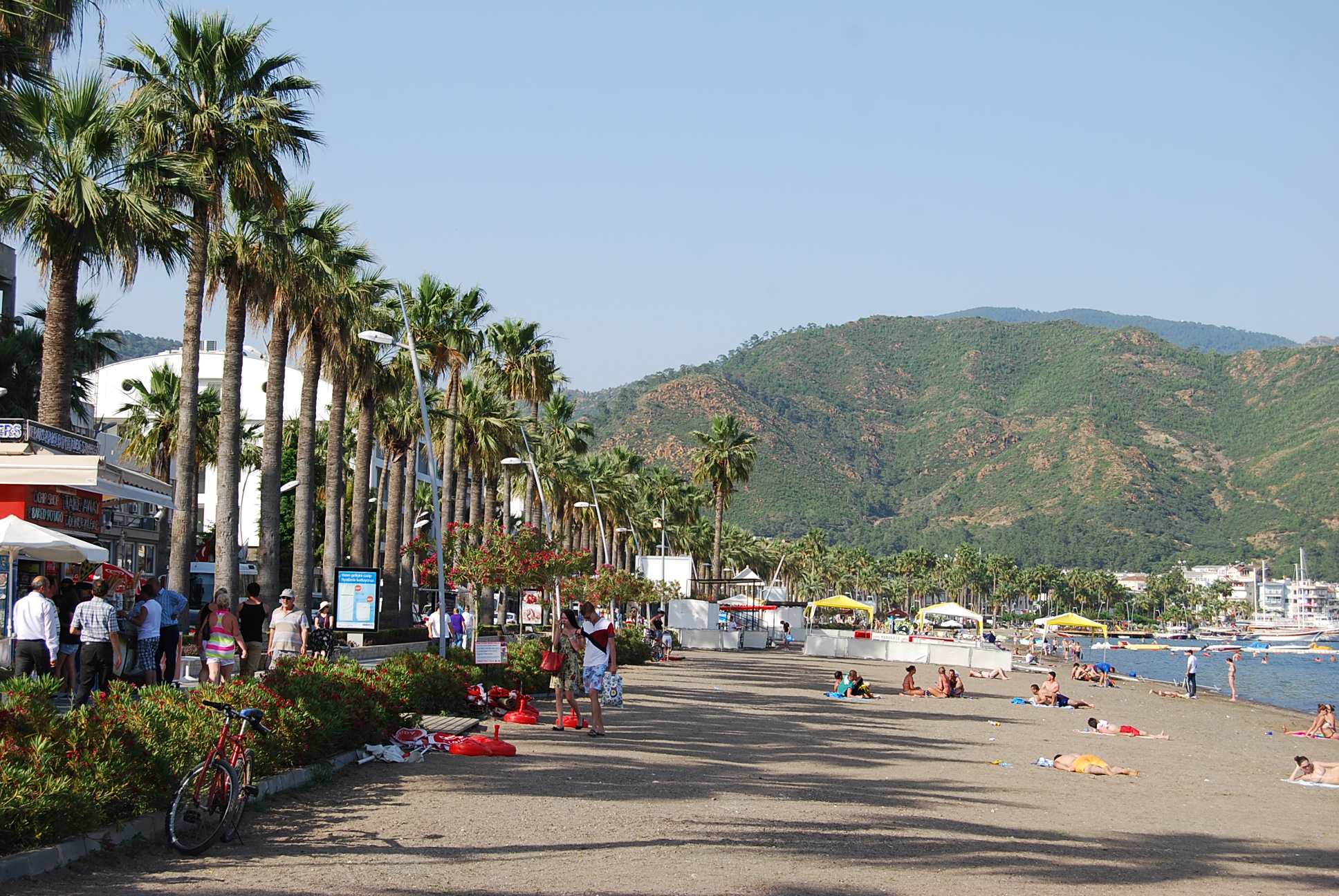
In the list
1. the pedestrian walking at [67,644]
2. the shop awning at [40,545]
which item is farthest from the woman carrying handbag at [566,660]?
the shop awning at [40,545]

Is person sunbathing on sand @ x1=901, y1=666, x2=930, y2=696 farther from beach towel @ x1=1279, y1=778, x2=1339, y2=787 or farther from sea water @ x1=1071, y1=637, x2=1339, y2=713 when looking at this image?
sea water @ x1=1071, y1=637, x2=1339, y2=713

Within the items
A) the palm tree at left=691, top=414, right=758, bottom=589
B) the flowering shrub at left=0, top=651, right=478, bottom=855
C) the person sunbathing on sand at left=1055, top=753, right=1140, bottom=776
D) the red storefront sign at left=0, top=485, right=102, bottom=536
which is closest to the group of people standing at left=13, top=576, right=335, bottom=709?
the red storefront sign at left=0, top=485, right=102, bottom=536

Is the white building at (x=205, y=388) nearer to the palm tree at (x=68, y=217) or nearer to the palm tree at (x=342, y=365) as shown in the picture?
the palm tree at (x=342, y=365)

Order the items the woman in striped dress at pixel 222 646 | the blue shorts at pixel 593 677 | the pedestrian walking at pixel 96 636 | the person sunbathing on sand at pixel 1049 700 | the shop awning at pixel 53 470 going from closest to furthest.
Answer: the pedestrian walking at pixel 96 636
the woman in striped dress at pixel 222 646
the blue shorts at pixel 593 677
the shop awning at pixel 53 470
the person sunbathing on sand at pixel 1049 700

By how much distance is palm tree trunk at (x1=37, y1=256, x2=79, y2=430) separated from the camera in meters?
18.6

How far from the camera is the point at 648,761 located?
46.2 feet

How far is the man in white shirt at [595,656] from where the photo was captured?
52.5ft

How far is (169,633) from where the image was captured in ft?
54.9

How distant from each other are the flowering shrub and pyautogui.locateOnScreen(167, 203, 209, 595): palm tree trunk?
10502mm

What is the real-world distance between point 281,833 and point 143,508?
41033 millimetres

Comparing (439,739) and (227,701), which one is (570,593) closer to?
(439,739)

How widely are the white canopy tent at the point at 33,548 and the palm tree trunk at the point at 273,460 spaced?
867cm

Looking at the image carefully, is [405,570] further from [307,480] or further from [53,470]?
[53,470]

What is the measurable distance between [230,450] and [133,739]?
605 inches
